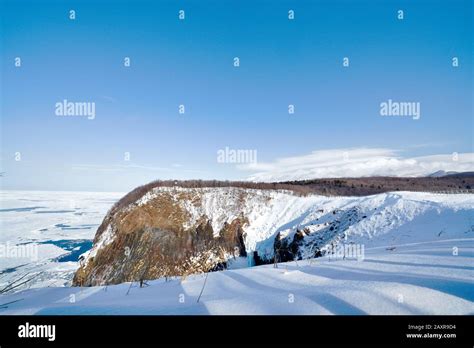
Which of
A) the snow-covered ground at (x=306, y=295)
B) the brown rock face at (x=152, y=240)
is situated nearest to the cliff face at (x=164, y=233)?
the brown rock face at (x=152, y=240)

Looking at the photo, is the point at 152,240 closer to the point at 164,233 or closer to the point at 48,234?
the point at 164,233

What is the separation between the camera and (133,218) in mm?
30312

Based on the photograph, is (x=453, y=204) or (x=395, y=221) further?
(x=395, y=221)

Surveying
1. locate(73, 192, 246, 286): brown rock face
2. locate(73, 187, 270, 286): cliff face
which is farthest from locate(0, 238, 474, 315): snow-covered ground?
locate(73, 187, 270, 286): cliff face

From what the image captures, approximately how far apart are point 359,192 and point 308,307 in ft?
133

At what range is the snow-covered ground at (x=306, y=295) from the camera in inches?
81.0

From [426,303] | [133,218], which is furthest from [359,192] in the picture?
[426,303]

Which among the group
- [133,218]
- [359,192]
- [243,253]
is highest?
[359,192]

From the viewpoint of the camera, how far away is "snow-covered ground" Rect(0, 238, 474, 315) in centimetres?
206

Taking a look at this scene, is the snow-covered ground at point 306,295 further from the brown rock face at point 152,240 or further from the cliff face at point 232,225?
the brown rock face at point 152,240

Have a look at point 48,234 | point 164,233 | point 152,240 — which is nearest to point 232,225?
point 164,233
